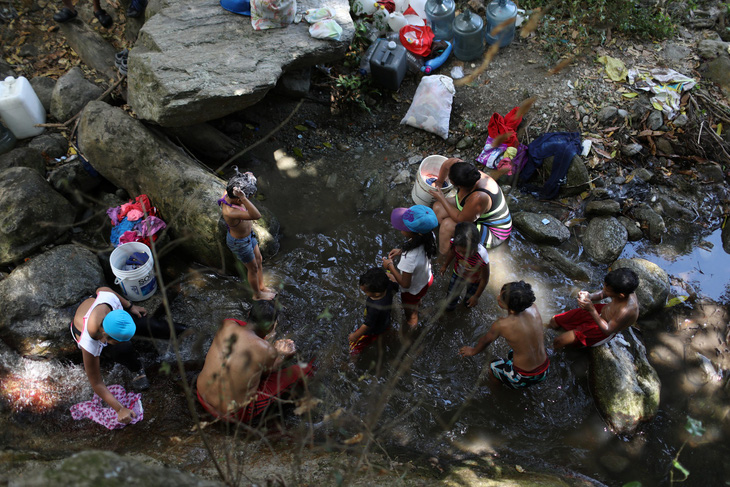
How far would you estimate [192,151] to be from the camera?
A: 18.5ft

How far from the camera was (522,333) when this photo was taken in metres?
3.40

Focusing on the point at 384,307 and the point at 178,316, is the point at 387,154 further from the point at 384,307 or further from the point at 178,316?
the point at 178,316

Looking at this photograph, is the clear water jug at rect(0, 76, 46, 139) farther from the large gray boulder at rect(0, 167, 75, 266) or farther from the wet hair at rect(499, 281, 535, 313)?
the wet hair at rect(499, 281, 535, 313)

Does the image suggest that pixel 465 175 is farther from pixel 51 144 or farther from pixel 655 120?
pixel 51 144

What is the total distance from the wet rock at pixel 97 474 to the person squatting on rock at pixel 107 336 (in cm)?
152

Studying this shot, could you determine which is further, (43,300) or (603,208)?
(603,208)

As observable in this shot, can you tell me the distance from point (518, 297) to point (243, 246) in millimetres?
2449

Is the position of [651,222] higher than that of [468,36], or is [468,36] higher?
[468,36]

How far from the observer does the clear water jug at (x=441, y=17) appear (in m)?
6.13

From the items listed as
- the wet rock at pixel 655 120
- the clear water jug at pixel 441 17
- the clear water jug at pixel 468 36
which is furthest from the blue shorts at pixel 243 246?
the wet rock at pixel 655 120

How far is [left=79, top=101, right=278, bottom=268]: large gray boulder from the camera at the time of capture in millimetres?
4758

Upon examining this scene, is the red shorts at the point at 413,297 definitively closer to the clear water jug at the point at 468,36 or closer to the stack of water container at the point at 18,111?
the clear water jug at the point at 468,36

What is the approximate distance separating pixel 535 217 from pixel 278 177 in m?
3.09

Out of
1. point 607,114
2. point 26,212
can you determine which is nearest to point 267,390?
point 26,212
